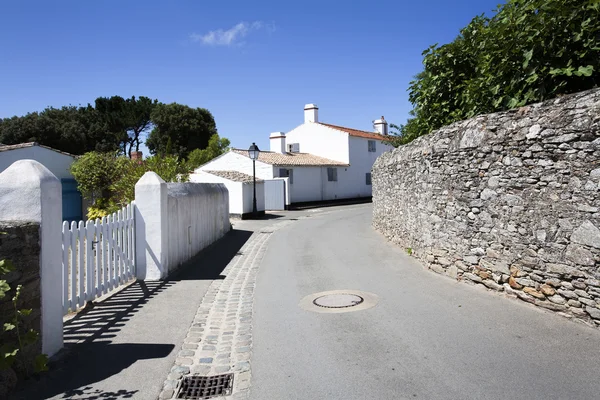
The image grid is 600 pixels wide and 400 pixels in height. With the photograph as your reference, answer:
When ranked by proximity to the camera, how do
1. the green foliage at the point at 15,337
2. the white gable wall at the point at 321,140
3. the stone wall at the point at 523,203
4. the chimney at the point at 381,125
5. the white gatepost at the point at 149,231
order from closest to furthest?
1. the green foliage at the point at 15,337
2. the stone wall at the point at 523,203
3. the white gatepost at the point at 149,231
4. the white gable wall at the point at 321,140
5. the chimney at the point at 381,125

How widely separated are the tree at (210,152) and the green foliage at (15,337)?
35.8m

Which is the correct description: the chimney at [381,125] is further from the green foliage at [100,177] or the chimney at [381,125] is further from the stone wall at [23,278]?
the stone wall at [23,278]

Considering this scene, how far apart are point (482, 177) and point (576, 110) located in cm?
192

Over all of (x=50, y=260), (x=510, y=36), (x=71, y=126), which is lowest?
(x=50, y=260)

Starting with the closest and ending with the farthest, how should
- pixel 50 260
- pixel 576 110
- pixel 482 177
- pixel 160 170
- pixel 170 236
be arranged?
pixel 50 260 < pixel 576 110 < pixel 482 177 < pixel 170 236 < pixel 160 170

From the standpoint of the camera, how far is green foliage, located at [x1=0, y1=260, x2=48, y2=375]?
3580 mm

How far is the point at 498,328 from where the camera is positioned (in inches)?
204

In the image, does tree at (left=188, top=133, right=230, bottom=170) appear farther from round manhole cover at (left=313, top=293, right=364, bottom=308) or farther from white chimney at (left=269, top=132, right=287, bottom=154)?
round manhole cover at (left=313, top=293, right=364, bottom=308)

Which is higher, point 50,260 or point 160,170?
point 160,170

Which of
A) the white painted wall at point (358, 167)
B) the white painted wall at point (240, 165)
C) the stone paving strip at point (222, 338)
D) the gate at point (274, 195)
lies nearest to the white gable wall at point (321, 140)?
the white painted wall at point (358, 167)

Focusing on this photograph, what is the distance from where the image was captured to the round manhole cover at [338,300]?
21.5 ft

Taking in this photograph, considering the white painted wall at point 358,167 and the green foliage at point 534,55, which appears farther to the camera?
the white painted wall at point 358,167

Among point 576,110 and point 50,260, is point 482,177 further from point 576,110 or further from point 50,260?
point 50,260

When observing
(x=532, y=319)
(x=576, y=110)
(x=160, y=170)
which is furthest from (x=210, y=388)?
(x=160, y=170)
